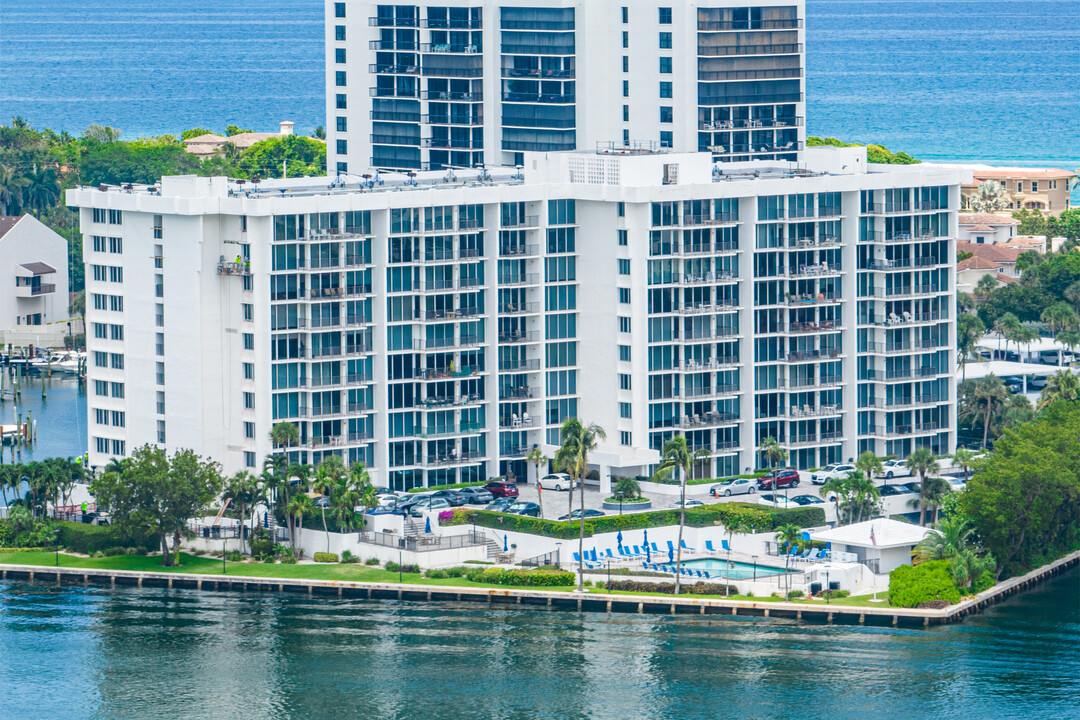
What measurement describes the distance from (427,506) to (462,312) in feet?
55.0

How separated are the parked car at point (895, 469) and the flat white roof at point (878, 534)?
16.7 m

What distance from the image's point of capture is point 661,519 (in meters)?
181

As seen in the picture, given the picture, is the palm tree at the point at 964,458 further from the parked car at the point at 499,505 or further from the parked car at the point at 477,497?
the parked car at the point at 477,497

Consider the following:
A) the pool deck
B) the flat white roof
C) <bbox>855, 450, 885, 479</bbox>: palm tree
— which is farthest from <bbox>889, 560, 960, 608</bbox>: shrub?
<bbox>855, 450, 885, 479</bbox>: palm tree

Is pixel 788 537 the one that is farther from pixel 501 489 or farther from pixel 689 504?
pixel 501 489

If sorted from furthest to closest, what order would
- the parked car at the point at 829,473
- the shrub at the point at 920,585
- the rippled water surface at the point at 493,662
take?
the parked car at the point at 829,473
the shrub at the point at 920,585
the rippled water surface at the point at 493,662

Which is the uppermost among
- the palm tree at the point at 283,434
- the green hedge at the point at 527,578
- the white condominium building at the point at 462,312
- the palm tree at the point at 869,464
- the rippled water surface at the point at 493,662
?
the white condominium building at the point at 462,312

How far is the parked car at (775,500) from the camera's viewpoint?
187250 mm

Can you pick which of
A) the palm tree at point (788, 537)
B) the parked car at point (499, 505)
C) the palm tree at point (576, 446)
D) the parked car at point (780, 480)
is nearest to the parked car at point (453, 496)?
the parked car at point (499, 505)

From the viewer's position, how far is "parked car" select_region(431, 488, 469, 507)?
18700cm

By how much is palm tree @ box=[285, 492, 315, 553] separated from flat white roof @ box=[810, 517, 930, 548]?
121 feet

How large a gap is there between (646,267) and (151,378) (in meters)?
39.6

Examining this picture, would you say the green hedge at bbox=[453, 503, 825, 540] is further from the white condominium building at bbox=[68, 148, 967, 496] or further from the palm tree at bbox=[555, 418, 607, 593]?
the white condominium building at bbox=[68, 148, 967, 496]

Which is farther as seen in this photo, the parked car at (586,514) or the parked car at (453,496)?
the parked car at (453,496)
